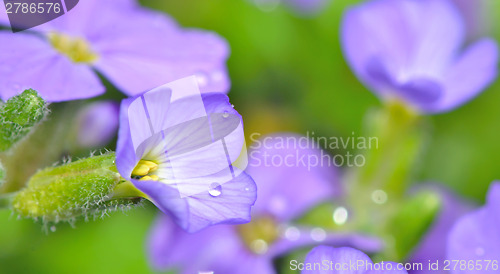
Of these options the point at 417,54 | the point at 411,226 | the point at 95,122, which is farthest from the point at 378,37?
the point at 95,122

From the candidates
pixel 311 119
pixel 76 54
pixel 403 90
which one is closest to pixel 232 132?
pixel 76 54

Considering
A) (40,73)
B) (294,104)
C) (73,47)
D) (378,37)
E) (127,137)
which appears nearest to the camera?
(127,137)

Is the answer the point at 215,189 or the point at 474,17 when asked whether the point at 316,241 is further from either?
the point at 474,17

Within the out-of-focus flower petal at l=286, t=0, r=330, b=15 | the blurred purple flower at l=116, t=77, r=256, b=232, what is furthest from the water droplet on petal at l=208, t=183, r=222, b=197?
the out-of-focus flower petal at l=286, t=0, r=330, b=15

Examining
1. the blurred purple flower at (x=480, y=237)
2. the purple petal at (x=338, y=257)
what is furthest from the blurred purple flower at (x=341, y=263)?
the blurred purple flower at (x=480, y=237)

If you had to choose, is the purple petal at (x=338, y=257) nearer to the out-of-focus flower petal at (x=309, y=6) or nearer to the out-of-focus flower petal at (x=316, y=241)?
the out-of-focus flower petal at (x=316, y=241)

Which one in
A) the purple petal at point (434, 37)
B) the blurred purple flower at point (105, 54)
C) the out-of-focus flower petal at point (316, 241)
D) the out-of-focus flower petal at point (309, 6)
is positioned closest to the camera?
the blurred purple flower at point (105, 54)

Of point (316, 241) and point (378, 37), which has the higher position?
point (378, 37)
